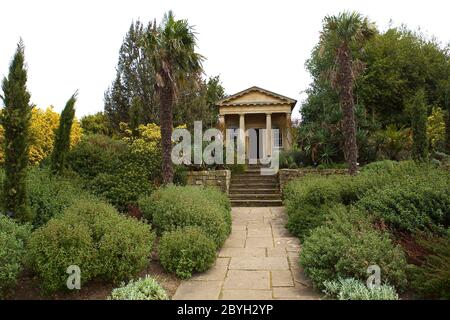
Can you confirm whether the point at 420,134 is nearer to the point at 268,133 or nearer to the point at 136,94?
the point at 268,133

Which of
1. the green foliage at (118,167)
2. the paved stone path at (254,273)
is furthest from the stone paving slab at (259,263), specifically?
the green foliage at (118,167)

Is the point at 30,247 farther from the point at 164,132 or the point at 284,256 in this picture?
the point at 164,132

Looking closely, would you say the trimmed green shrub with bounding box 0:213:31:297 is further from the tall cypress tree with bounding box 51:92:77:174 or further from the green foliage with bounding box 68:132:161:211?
the tall cypress tree with bounding box 51:92:77:174

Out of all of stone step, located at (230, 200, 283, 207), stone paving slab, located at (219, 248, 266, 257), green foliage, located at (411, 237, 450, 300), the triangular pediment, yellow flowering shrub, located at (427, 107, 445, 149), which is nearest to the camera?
green foliage, located at (411, 237, 450, 300)

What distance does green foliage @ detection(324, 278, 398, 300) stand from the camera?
4.11 metres

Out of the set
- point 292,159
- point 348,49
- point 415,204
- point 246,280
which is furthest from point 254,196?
point 246,280

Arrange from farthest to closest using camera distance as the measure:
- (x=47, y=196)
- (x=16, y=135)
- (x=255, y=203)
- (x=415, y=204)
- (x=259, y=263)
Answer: (x=255, y=203) < (x=47, y=196) < (x=16, y=135) < (x=259, y=263) < (x=415, y=204)

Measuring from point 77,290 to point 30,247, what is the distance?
2.81 ft

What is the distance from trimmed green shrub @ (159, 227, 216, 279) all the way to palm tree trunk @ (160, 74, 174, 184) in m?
5.12

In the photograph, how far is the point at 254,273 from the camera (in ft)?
18.0

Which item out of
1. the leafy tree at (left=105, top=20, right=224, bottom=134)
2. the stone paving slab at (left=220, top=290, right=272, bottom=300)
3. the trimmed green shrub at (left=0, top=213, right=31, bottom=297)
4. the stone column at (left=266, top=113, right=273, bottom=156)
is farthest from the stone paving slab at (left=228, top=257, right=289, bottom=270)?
the stone column at (left=266, top=113, right=273, bottom=156)

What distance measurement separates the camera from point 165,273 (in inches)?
216

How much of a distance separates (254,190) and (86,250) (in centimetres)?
986

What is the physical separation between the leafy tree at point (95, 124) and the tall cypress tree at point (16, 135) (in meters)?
14.9
